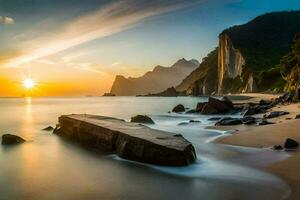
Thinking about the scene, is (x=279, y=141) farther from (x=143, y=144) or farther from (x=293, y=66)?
(x=293, y=66)

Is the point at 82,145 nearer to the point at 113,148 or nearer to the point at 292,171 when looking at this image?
the point at 113,148

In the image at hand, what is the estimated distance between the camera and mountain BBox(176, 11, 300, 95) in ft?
348

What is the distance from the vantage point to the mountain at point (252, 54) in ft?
348

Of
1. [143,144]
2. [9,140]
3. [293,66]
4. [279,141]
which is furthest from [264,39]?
[143,144]

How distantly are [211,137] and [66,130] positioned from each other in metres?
8.65

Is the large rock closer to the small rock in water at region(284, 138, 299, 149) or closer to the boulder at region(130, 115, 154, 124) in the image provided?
the boulder at region(130, 115, 154, 124)

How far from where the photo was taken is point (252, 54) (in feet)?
441

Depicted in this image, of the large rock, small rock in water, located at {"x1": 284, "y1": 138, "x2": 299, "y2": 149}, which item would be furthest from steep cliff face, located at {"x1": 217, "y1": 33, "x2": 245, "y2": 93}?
small rock in water, located at {"x1": 284, "y1": 138, "x2": 299, "y2": 149}

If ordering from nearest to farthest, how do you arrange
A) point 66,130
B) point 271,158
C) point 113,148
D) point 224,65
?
point 271,158 → point 113,148 → point 66,130 → point 224,65

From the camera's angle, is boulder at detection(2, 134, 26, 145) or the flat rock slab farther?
boulder at detection(2, 134, 26, 145)

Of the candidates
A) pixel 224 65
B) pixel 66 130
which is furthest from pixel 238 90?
pixel 66 130

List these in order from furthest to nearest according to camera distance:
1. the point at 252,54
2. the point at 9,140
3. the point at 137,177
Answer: the point at 252,54, the point at 9,140, the point at 137,177

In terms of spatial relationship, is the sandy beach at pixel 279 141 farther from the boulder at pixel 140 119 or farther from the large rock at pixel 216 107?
the large rock at pixel 216 107

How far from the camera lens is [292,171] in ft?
31.2
